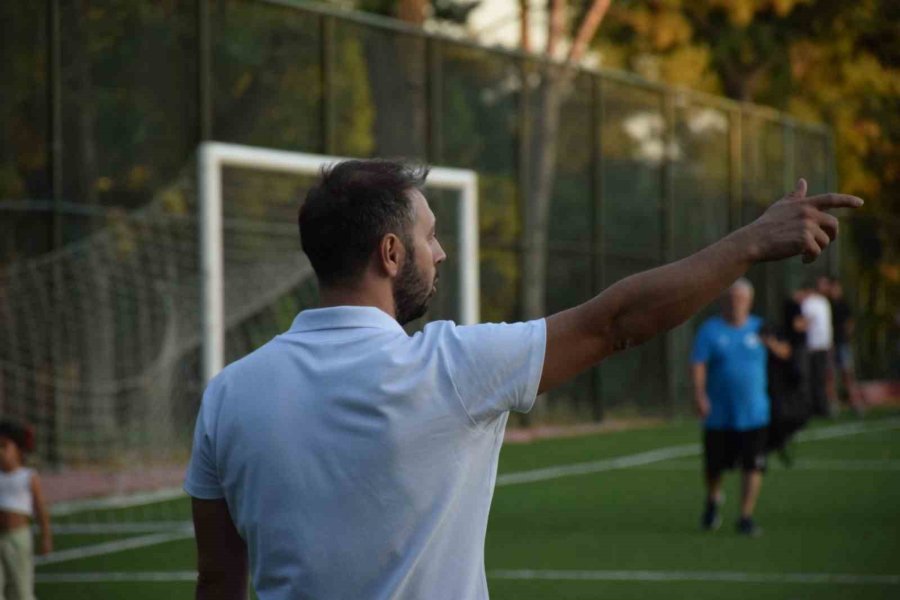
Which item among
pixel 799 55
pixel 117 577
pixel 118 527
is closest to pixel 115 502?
pixel 118 527

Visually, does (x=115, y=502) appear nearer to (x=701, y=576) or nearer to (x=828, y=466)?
(x=701, y=576)

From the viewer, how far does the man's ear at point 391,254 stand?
335 centimetres

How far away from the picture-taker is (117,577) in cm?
1192

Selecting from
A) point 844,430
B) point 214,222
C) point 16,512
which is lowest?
point 844,430

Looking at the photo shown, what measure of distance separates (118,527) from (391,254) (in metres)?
12.1

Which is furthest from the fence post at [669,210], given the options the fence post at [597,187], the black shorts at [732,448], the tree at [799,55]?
the black shorts at [732,448]

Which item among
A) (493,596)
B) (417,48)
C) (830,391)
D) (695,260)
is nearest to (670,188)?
(830,391)

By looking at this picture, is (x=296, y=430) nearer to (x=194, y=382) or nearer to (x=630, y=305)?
(x=630, y=305)

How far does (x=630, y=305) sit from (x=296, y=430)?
24.3 inches

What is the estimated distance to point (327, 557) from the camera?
3.27 metres

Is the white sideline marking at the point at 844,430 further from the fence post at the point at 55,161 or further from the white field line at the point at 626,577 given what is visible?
the white field line at the point at 626,577

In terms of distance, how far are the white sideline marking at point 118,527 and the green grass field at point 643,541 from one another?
0.12m

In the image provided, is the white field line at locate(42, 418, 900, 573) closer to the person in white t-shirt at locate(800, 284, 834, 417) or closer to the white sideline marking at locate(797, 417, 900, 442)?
the white sideline marking at locate(797, 417, 900, 442)

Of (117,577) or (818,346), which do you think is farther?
(818,346)
